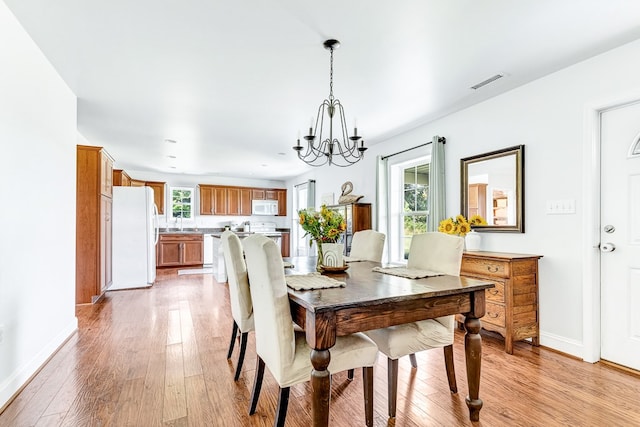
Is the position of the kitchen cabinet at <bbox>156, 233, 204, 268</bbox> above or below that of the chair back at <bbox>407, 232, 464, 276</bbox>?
below

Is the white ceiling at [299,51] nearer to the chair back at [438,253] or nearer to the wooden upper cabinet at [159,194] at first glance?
the chair back at [438,253]

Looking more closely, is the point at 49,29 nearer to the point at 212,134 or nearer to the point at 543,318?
the point at 212,134

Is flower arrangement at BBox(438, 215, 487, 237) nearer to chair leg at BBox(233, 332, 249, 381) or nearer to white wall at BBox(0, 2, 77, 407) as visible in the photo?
chair leg at BBox(233, 332, 249, 381)

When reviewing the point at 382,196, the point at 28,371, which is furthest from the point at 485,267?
the point at 28,371

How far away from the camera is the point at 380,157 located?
16.1 feet

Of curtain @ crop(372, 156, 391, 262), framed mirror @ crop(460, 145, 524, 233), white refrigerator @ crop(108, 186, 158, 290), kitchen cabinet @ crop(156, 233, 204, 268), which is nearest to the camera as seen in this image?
framed mirror @ crop(460, 145, 524, 233)

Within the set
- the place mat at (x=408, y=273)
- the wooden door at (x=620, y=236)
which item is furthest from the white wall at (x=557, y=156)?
the place mat at (x=408, y=273)

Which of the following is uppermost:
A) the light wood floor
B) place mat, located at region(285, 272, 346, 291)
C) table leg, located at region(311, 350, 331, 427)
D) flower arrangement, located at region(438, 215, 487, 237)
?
flower arrangement, located at region(438, 215, 487, 237)

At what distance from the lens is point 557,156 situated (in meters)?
2.73

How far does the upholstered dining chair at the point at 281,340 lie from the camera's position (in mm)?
1427

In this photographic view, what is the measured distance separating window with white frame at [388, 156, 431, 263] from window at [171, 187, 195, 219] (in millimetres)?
5686

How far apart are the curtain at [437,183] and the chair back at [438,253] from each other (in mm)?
1556

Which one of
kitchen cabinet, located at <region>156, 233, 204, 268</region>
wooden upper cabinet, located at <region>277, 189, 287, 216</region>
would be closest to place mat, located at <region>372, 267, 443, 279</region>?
kitchen cabinet, located at <region>156, 233, 204, 268</region>

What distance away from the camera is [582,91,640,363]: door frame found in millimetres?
2498
